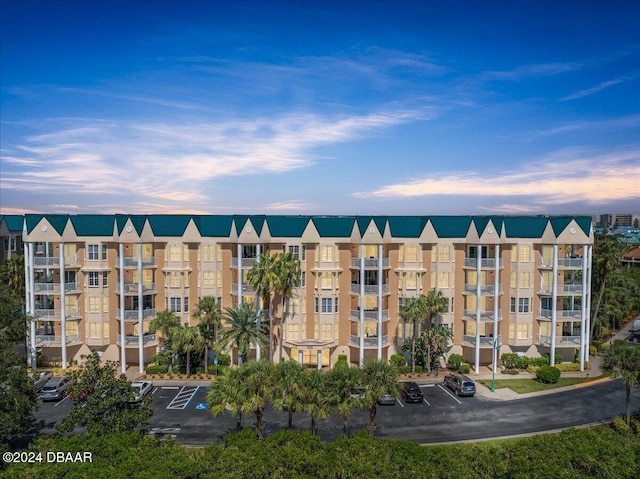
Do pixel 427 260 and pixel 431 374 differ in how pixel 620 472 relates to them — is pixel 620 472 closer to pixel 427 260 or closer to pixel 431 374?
pixel 431 374

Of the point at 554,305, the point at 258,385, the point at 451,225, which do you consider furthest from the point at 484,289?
the point at 258,385

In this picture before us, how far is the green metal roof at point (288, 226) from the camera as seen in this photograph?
2035 inches

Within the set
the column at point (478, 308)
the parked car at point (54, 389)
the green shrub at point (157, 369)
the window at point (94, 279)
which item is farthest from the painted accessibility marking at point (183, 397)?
the column at point (478, 308)

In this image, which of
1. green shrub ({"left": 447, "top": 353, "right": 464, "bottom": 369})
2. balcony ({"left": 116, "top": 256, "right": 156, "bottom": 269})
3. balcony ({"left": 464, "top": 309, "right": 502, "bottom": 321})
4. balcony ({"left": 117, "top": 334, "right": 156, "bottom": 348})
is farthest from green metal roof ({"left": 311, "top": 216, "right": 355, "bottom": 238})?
balcony ({"left": 117, "top": 334, "right": 156, "bottom": 348})

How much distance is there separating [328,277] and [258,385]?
23.1m

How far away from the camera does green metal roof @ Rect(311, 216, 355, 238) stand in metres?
51.6

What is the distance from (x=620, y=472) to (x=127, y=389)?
2869cm

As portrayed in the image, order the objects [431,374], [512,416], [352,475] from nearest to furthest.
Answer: [352,475]
[512,416]
[431,374]

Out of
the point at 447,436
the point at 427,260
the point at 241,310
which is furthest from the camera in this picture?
the point at 427,260

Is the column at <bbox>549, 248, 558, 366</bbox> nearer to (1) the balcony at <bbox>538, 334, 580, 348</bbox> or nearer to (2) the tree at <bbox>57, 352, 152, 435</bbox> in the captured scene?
(1) the balcony at <bbox>538, 334, 580, 348</bbox>

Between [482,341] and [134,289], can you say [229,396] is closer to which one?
[134,289]

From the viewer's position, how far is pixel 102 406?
2755cm

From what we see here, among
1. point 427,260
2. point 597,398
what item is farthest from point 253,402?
point 597,398

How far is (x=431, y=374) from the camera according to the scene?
49.0 metres
